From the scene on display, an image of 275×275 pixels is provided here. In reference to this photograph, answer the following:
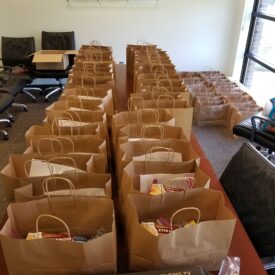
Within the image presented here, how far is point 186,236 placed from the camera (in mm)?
733

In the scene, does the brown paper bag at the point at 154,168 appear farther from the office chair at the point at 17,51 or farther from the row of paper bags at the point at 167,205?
the office chair at the point at 17,51

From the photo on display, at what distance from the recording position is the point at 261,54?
14.1 feet

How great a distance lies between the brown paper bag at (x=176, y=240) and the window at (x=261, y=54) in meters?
3.58

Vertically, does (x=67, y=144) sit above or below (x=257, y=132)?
above

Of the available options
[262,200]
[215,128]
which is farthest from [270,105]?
[262,200]

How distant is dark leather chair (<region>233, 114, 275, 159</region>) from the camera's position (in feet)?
7.63

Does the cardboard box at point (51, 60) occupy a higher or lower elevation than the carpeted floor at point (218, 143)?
higher

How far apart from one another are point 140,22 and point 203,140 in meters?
2.23

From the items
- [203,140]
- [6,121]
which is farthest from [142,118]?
[6,121]

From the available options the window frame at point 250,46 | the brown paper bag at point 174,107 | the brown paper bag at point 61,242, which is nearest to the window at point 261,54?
the window frame at point 250,46

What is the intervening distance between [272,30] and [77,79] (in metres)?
3.33

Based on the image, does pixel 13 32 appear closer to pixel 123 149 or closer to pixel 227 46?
pixel 227 46

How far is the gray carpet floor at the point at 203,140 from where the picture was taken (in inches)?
113

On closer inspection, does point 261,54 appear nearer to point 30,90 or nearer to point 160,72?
point 160,72
